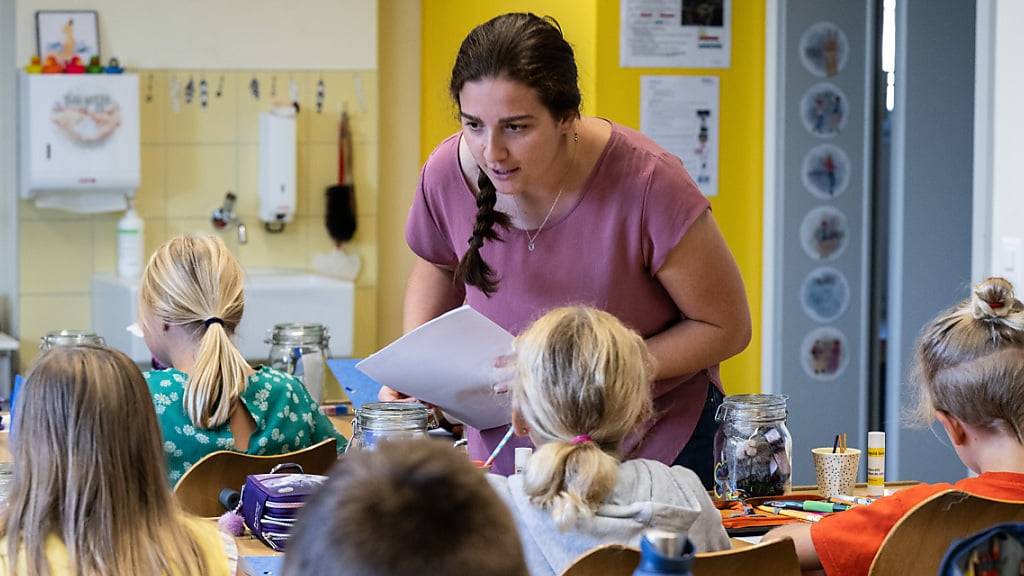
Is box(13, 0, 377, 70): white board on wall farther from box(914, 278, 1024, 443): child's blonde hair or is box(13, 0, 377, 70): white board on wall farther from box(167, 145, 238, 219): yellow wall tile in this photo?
box(914, 278, 1024, 443): child's blonde hair

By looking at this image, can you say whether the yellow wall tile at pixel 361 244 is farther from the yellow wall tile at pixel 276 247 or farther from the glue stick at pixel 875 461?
the glue stick at pixel 875 461

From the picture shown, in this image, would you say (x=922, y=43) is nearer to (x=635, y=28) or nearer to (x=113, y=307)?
(x=635, y=28)

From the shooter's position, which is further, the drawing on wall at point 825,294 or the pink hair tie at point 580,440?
the drawing on wall at point 825,294

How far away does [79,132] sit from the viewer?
16.5ft

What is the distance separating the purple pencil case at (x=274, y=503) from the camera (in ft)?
6.66

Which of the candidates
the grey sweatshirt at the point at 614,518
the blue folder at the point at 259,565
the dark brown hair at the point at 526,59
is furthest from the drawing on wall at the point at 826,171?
the blue folder at the point at 259,565

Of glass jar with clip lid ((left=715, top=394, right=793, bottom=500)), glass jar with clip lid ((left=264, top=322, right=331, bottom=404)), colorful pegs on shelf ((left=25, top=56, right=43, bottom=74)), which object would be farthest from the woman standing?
colorful pegs on shelf ((left=25, top=56, right=43, bottom=74))

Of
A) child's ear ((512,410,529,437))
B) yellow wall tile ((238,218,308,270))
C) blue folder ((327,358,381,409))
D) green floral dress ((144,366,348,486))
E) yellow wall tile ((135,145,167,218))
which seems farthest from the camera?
yellow wall tile ((238,218,308,270))

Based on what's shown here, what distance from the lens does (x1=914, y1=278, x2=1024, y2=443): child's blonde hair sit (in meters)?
2.11

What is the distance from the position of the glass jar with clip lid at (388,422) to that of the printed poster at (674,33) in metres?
3.15

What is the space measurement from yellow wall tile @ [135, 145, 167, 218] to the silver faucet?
0.20 m

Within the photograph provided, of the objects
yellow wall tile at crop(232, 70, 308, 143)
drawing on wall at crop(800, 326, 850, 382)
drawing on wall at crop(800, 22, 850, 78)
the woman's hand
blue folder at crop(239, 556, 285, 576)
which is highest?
drawing on wall at crop(800, 22, 850, 78)

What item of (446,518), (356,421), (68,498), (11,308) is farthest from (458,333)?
(11,308)

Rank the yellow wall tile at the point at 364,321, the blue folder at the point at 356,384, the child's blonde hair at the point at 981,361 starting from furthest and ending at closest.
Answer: the yellow wall tile at the point at 364,321 < the blue folder at the point at 356,384 < the child's blonde hair at the point at 981,361
